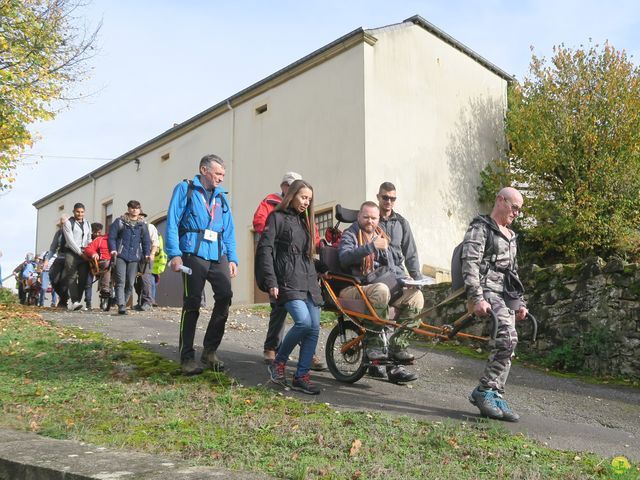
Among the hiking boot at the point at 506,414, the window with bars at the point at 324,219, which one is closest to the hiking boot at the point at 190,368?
the hiking boot at the point at 506,414

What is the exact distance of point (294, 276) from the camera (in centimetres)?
645

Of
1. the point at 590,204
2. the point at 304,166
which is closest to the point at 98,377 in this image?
the point at 304,166

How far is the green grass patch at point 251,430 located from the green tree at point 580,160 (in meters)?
15.1

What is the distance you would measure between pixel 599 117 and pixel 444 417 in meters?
16.6

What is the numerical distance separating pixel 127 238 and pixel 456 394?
21.9 feet

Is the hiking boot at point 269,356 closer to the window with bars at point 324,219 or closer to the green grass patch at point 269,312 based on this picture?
the green grass patch at point 269,312

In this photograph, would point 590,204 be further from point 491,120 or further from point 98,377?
point 98,377

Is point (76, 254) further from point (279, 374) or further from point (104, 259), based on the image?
point (279, 374)

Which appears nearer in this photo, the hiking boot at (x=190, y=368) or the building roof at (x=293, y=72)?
the hiking boot at (x=190, y=368)

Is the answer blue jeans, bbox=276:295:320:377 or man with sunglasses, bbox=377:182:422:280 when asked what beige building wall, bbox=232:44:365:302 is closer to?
man with sunglasses, bbox=377:182:422:280

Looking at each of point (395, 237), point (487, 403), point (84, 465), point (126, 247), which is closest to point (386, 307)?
point (395, 237)

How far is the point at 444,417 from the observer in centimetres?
580

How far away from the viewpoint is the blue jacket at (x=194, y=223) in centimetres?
661

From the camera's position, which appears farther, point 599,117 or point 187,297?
point 599,117
